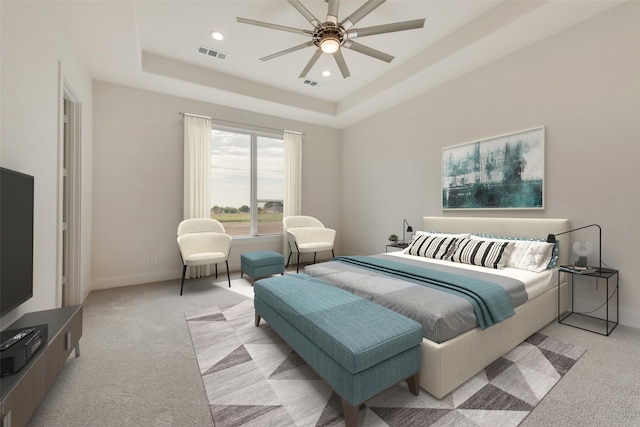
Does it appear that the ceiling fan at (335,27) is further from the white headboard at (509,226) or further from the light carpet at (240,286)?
the light carpet at (240,286)

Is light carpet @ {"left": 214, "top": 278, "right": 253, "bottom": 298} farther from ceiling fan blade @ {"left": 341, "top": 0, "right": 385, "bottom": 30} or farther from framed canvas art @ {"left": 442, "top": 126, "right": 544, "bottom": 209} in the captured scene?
ceiling fan blade @ {"left": 341, "top": 0, "right": 385, "bottom": 30}

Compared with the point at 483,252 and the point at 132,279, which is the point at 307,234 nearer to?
the point at 132,279

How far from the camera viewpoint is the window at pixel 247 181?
16.4ft

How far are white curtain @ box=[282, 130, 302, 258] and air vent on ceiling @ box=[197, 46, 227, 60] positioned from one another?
1900 mm

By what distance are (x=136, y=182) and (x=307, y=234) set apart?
2.94 metres

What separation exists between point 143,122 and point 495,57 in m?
5.09

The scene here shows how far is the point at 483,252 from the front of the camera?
9.84 ft

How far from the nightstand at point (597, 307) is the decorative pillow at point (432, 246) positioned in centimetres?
106

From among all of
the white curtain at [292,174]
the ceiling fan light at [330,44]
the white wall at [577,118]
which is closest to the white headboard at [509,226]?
the white wall at [577,118]

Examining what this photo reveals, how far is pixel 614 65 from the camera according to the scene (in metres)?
2.65

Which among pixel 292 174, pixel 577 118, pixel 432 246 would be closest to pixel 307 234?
pixel 292 174

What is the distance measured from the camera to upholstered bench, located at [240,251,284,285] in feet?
13.5

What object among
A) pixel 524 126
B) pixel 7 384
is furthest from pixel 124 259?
pixel 524 126

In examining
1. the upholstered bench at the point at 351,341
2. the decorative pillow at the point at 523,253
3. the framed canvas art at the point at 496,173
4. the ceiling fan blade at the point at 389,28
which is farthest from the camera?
the framed canvas art at the point at 496,173
